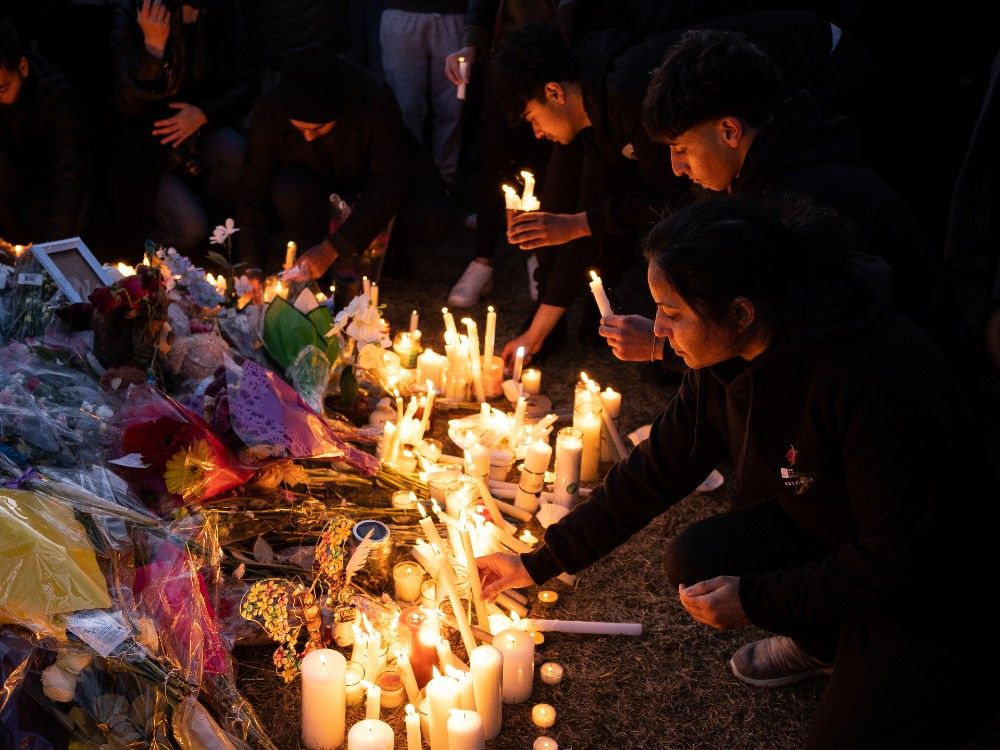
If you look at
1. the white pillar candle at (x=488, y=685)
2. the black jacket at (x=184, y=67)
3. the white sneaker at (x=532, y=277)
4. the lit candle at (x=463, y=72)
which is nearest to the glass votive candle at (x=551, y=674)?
the white pillar candle at (x=488, y=685)

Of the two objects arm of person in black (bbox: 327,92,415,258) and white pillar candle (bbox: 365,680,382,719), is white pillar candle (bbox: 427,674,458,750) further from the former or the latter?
arm of person in black (bbox: 327,92,415,258)

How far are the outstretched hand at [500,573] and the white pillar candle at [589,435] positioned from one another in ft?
2.74

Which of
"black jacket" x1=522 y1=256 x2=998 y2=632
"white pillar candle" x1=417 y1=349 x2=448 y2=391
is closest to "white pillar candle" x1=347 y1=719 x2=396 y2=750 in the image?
"black jacket" x1=522 y1=256 x2=998 y2=632

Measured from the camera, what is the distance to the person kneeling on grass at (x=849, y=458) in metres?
1.69

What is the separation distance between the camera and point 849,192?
2291 millimetres

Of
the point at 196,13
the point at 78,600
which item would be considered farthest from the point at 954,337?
the point at 196,13

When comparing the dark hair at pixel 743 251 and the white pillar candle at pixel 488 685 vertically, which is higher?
the dark hair at pixel 743 251

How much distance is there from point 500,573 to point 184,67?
9.30ft

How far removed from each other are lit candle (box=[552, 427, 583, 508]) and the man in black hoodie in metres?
0.87

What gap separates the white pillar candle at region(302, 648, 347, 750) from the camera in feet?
6.72

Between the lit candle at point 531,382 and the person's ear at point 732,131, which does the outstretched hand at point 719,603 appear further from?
the lit candle at point 531,382

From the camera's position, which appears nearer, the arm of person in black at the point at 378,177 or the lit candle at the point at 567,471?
the lit candle at the point at 567,471

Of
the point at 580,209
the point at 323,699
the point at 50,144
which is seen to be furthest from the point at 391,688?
the point at 50,144

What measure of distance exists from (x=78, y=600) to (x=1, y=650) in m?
0.15
